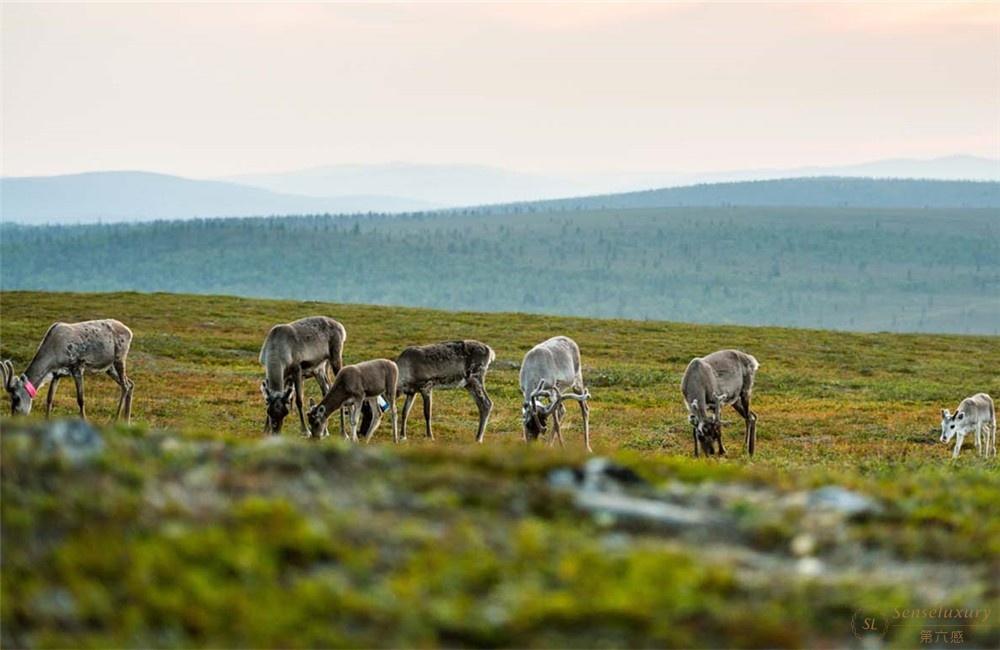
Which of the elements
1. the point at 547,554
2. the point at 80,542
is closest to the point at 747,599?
the point at 547,554

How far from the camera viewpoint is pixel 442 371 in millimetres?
29828

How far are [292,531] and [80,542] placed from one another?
1.51 meters

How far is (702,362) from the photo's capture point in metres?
28.1

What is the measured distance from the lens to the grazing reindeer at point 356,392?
85.8ft

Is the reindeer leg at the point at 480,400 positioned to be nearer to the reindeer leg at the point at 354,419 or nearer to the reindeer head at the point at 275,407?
the reindeer leg at the point at 354,419

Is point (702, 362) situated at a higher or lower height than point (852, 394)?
higher

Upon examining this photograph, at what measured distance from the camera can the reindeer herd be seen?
2669 centimetres

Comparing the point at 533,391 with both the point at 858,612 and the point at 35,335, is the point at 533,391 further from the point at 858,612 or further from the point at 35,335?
the point at 35,335

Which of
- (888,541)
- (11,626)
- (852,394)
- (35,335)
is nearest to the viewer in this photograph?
(11,626)

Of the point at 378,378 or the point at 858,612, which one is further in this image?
the point at 378,378

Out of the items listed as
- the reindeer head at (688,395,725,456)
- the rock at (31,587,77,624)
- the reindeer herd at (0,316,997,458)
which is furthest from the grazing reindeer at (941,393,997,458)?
the rock at (31,587,77,624)

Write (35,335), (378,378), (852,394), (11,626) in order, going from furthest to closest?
(35,335) → (852,394) → (378,378) → (11,626)

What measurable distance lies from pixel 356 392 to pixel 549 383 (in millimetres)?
4558

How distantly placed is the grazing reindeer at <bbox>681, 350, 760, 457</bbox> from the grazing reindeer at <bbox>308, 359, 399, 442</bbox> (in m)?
6.57
